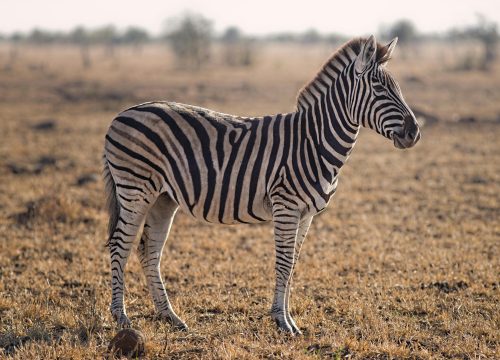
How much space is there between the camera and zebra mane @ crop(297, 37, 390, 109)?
→ 5434mm

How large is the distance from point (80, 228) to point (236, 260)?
2.93 m

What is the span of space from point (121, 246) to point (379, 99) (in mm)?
2986

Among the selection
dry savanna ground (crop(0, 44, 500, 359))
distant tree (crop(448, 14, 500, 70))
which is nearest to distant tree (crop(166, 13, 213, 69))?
distant tree (crop(448, 14, 500, 70))

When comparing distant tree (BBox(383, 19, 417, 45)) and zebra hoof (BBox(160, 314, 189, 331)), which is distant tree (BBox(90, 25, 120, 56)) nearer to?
distant tree (BBox(383, 19, 417, 45))

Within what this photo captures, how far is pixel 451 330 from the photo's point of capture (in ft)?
18.2

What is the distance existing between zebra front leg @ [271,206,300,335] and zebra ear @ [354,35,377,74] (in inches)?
60.7

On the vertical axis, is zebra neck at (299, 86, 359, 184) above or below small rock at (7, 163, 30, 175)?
above

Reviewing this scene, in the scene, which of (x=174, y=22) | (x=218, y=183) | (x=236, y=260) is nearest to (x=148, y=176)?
(x=218, y=183)

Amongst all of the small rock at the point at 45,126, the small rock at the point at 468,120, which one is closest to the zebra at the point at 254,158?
the small rock at the point at 45,126

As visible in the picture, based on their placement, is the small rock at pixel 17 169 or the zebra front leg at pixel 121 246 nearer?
the zebra front leg at pixel 121 246

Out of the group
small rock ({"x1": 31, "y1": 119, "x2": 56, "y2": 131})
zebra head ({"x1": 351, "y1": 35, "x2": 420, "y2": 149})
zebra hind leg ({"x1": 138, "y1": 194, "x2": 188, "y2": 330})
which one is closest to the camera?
zebra head ({"x1": 351, "y1": 35, "x2": 420, "y2": 149})

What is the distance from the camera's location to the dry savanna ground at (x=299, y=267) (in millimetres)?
5227

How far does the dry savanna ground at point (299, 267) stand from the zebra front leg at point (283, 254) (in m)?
0.20

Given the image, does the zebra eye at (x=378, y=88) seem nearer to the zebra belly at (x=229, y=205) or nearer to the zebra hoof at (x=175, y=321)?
the zebra belly at (x=229, y=205)
